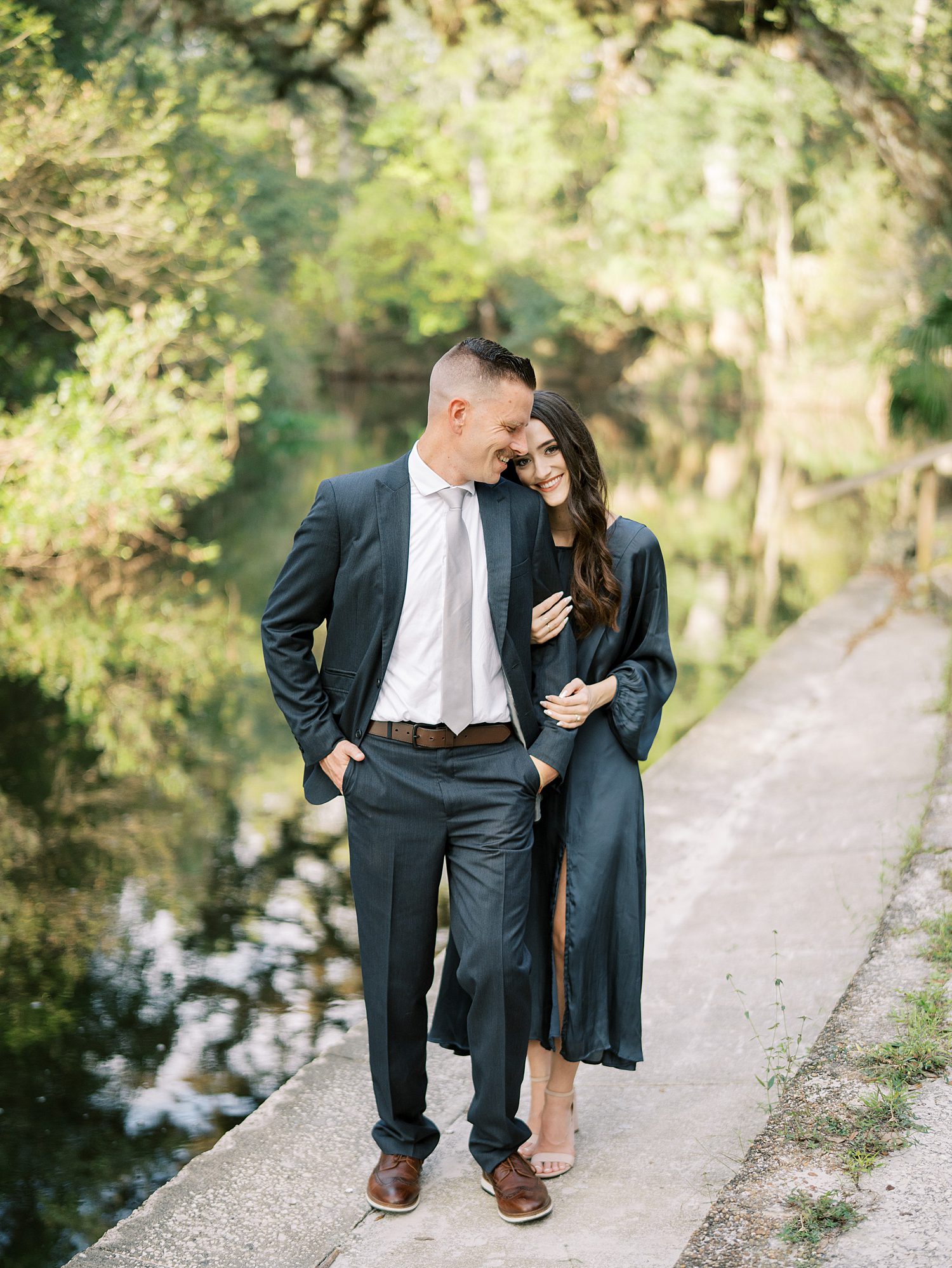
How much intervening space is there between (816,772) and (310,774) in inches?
197

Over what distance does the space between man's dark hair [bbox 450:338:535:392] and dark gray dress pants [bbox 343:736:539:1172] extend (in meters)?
0.90

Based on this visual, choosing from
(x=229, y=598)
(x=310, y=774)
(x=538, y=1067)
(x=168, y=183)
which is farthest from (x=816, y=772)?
(x=168, y=183)

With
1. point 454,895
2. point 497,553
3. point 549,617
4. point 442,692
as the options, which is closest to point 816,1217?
point 454,895

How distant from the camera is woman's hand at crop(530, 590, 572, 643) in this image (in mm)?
3365

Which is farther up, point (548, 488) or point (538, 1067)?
point (548, 488)

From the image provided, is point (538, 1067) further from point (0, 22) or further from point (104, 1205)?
point (0, 22)

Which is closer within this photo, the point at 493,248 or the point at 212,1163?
the point at 212,1163

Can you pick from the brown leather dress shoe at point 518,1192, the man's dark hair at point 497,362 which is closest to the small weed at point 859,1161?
the brown leather dress shoe at point 518,1192

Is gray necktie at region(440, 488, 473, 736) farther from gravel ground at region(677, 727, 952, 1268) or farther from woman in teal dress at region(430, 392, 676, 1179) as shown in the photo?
gravel ground at region(677, 727, 952, 1268)

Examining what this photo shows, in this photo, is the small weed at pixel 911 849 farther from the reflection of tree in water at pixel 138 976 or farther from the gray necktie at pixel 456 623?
the reflection of tree in water at pixel 138 976

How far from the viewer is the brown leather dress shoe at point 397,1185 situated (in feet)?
11.5

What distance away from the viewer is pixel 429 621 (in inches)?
128

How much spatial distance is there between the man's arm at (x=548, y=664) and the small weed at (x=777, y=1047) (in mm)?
1020

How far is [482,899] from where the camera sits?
128 inches
